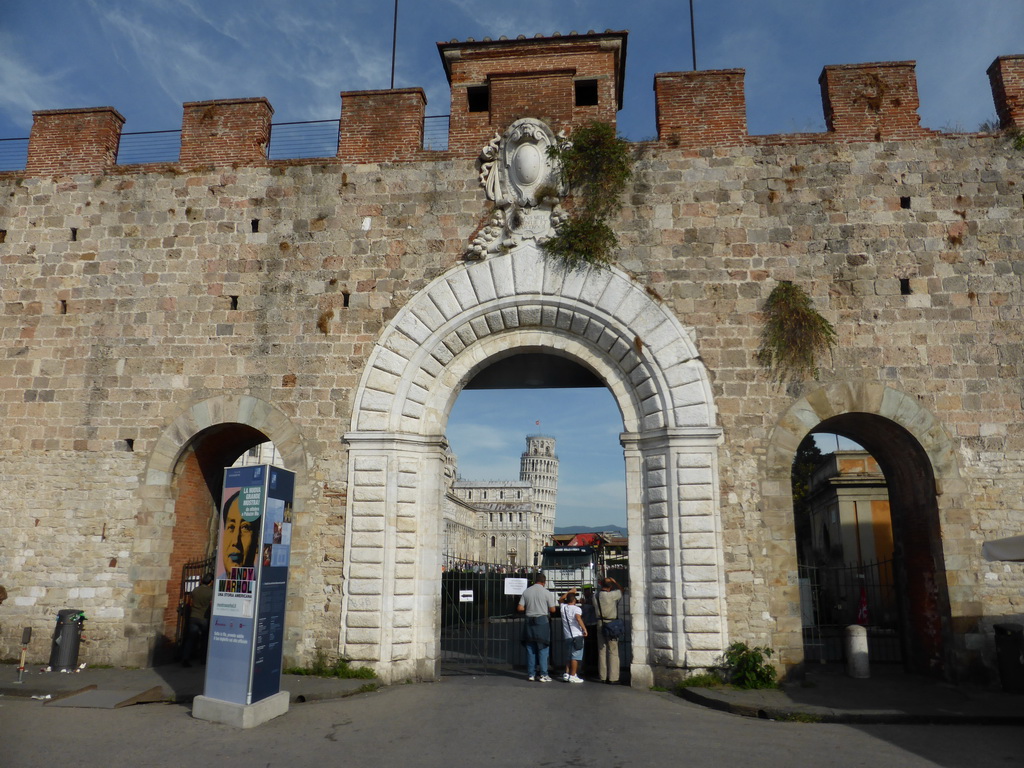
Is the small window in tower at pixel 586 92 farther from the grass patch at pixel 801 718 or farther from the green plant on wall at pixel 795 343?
the grass patch at pixel 801 718

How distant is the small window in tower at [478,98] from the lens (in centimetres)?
1096

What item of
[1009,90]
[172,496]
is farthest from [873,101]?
[172,496]

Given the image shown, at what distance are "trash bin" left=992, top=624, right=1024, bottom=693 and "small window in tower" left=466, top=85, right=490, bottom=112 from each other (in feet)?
32.7

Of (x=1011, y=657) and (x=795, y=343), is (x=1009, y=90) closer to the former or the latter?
(x=795, y=343)

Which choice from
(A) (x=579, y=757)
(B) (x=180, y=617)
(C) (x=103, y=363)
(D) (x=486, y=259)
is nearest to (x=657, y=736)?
(A) (x=579, y=757)

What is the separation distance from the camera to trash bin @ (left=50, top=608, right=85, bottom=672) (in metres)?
9.23

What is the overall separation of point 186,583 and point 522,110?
8.64m

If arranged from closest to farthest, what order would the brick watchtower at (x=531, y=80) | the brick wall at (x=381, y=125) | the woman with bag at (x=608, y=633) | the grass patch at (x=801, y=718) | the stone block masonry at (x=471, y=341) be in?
1. the grass patch at (x=801, y=718)
2. the stone block masonry at (x=471, y=341)
3. the woman with bag at (x=608, y=633)
4. the brick watchtower at (x=531, y=80)
5. the brick wall at (x=381, y=125)

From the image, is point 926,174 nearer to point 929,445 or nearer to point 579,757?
point 929,445

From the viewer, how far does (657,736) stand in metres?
6.57

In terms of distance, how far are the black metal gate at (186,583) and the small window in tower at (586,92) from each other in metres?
9.24

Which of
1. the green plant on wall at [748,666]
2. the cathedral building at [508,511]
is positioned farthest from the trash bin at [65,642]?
the cathedral building at [508,511]

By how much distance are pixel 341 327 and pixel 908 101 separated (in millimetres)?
8748

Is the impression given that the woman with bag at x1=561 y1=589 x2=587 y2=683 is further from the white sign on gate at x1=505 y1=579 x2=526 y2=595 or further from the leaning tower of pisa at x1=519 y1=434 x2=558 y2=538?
the leaning tower of pisa at x1=519 y1=434 x2=558 y2=538
